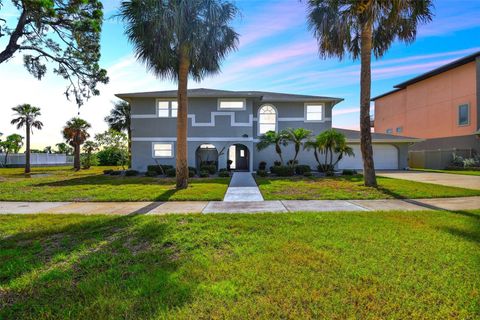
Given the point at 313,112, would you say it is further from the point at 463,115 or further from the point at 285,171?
the point at 463,115

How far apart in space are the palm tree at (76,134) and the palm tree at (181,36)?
25098 millimetres

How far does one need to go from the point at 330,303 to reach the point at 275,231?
271cm

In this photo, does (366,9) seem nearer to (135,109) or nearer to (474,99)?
(135,109)

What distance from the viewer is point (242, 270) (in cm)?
364

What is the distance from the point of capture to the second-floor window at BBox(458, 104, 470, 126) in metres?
25.3

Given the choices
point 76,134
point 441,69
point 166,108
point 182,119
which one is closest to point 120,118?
point 76,134

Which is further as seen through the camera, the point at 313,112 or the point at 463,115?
the point at 463,115

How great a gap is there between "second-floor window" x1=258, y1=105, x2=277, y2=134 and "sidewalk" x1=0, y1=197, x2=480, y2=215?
45.6 feet

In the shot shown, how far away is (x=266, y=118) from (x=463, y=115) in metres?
20.1

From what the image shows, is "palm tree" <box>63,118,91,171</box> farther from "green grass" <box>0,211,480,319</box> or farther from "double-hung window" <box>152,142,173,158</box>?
"green grass" <box>0,211,480,319</box>

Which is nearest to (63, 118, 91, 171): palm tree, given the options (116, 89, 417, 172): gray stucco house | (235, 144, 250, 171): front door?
(116, 89, 417, 172): gray stucco house

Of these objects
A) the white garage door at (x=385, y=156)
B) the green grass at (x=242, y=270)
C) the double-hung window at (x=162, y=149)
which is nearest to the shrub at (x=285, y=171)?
the double-hung window at (x=162, y=149)

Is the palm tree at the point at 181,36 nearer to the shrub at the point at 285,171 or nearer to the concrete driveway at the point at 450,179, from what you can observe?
the shrub at the point at 285,171

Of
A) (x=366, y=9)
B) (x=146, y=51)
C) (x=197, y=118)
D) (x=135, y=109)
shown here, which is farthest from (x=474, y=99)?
(x=135, y=109)
